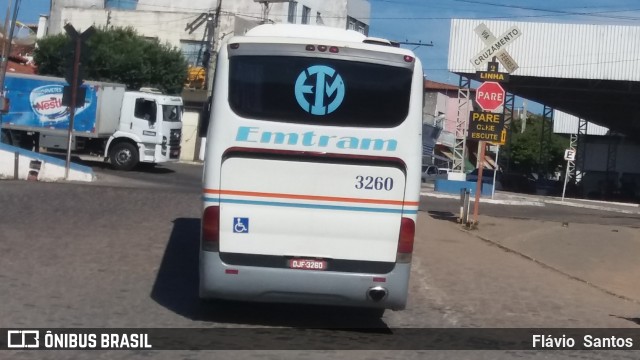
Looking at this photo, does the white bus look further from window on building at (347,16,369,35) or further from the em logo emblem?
window on building at (347,16,369,35)

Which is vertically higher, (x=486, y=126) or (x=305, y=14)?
(x=305, y=14)

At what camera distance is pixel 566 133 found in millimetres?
97688

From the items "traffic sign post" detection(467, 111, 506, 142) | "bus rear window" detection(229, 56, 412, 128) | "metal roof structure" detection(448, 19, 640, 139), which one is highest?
"metal roof structure" detection(448, 19, 640, 139)

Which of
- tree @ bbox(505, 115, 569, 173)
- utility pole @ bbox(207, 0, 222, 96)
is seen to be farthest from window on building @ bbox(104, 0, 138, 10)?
tree @ bbox(505, 115, 569, 173)

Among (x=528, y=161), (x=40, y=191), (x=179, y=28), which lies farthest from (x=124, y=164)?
(x=528, y=161)

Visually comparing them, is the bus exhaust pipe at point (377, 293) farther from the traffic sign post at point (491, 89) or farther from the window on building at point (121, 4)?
the window on building at point (121, 4)

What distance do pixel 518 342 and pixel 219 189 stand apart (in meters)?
3.76

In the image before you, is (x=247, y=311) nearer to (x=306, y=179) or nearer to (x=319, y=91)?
(x=306, y=179)

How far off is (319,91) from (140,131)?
2703 cm

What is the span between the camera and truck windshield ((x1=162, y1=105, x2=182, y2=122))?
121 feet

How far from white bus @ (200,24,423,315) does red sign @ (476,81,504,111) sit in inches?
516

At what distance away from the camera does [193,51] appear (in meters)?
60.3

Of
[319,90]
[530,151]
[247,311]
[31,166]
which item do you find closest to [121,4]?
[31,166]

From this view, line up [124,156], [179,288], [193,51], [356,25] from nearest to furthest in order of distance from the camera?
[179,288] < [124,156] < [193,51] < [356,25]
